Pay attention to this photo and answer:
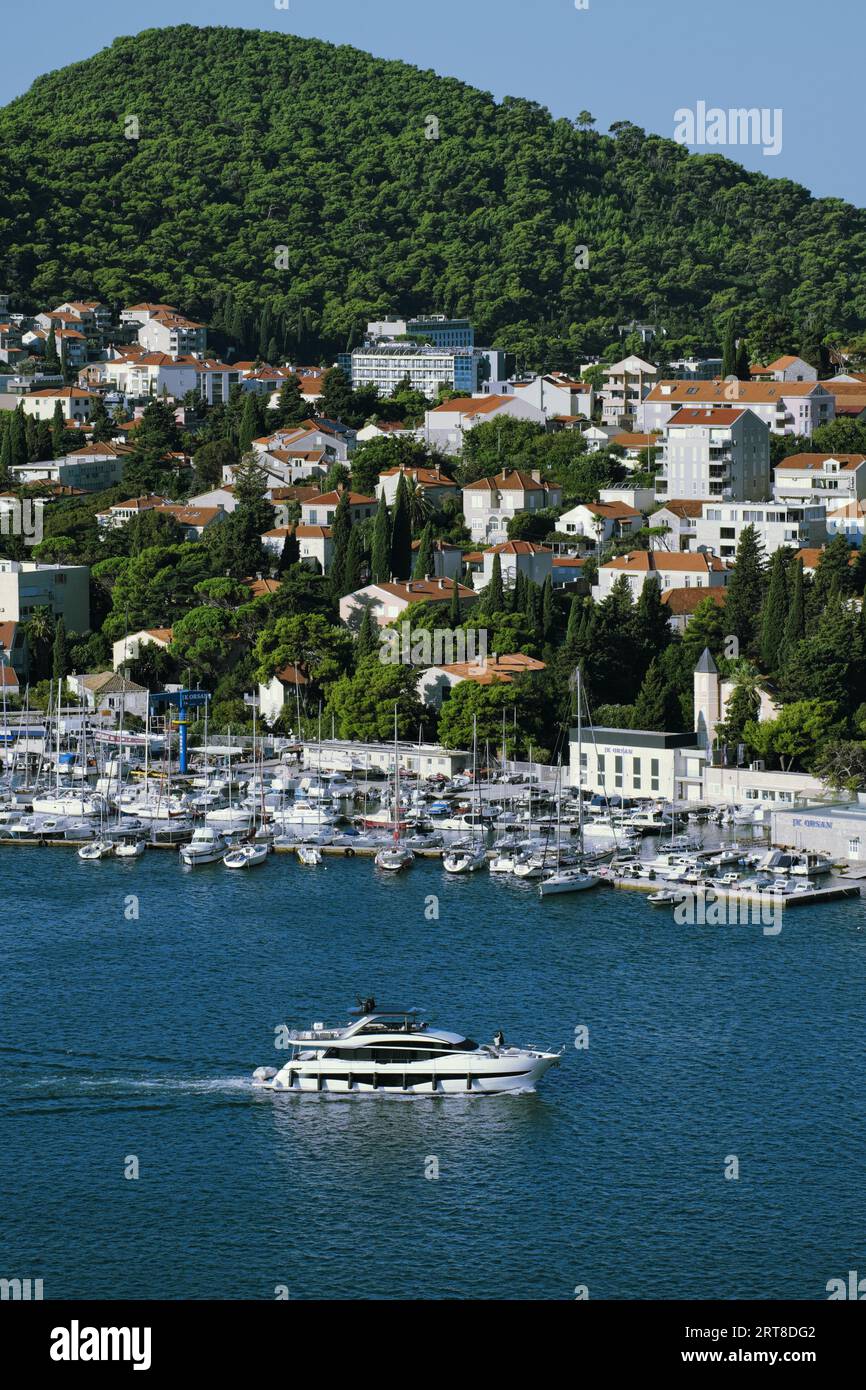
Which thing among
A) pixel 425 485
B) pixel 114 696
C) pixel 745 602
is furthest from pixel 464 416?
pixel 745 602

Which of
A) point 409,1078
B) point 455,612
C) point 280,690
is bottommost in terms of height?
point 409,1078

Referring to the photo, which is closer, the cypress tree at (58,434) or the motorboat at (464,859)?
the motorboat at (464,859)

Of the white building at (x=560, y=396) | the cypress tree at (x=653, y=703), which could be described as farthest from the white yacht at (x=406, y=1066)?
the white building at (x=560, y=396)

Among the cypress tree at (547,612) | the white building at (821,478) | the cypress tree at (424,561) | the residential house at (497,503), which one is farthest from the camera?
the residential house at (497,503)

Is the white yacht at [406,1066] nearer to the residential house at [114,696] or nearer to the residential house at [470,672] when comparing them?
the residential house at [470,672]

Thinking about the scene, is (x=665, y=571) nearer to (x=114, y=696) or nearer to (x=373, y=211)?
(x=114, y=696)

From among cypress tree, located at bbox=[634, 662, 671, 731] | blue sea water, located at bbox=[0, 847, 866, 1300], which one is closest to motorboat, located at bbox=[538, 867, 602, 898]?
blue sea water, located at bbox=[0, 847, 866, 1300]

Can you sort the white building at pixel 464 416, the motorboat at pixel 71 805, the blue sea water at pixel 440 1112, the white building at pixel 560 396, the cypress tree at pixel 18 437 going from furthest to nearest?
the white building at pixel 560 396 < the cypress tree at pixel 18 437 < the white building at pixel 464 416 < the motorboat at pixel 71 805 < the blue sea water at pixel 440 1112

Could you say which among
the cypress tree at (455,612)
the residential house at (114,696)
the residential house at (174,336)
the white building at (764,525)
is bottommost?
the residential house at (114,696)
